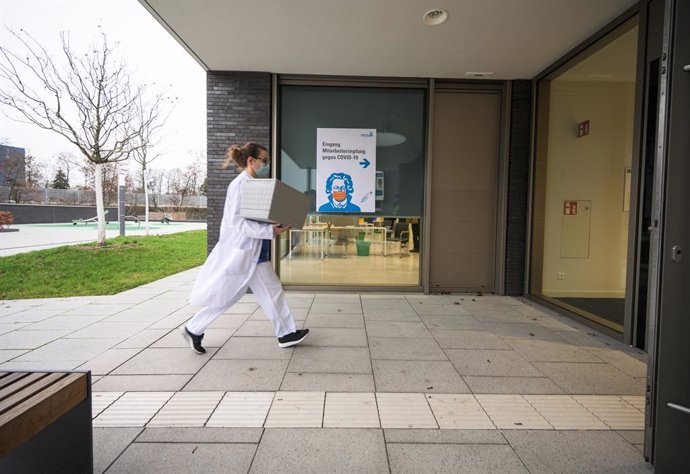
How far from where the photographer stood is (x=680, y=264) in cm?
185

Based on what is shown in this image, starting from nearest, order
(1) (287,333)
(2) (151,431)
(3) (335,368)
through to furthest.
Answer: (2) (151,431), (3) (335,368), (1) (287,333)

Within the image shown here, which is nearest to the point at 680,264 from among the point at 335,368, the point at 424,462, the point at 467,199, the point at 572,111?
the point at 424,462

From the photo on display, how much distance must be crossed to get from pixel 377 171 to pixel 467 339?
11.0 ft

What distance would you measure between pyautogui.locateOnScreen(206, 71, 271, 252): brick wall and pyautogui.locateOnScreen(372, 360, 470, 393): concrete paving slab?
4.07m

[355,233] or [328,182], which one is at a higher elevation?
[328,182]

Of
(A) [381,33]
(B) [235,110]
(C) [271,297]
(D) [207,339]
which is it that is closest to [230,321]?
(D) [207,339]

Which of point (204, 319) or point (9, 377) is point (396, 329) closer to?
point (204, 319)

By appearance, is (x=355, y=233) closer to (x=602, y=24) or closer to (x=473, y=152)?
(x=473, y=152)

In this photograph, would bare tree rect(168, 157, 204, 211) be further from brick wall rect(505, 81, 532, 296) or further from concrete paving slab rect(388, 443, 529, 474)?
concrete paving slab rect(388, 443, 529, 474)

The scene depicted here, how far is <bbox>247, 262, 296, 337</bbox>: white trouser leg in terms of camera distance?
144 inches

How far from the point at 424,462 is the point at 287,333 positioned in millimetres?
1996

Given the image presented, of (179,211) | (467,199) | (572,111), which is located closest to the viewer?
(572,111)

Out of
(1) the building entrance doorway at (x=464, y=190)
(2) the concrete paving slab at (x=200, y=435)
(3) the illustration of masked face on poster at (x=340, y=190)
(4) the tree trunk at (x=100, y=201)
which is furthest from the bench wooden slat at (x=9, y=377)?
(4) the tree trunk at (x=100, y=201)

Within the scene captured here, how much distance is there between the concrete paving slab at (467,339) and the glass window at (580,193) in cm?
235
